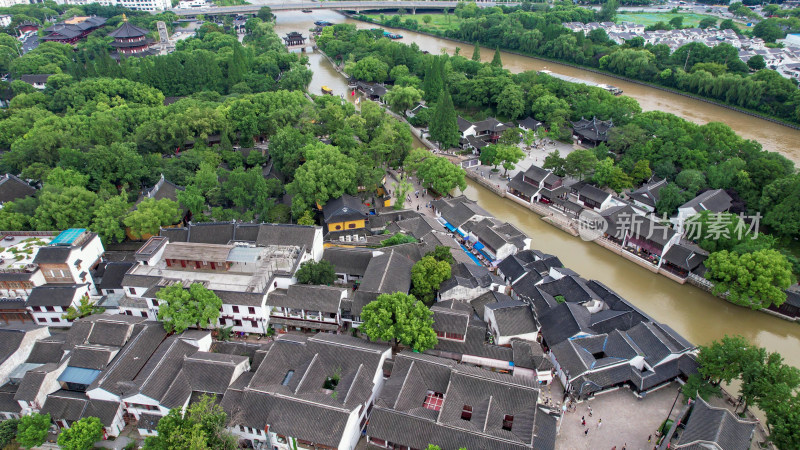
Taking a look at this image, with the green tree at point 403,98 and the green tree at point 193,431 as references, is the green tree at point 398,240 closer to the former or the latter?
the green tree at point 193,431

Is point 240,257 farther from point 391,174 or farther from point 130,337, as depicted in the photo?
point 391,174

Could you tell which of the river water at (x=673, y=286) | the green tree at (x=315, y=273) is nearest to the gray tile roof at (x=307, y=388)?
the green tree at (x=315, y=273)

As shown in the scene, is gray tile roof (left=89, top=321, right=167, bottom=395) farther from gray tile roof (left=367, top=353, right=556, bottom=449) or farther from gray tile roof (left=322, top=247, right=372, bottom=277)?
gray tile roof (left=367, top=353, right=556, bottom=449)

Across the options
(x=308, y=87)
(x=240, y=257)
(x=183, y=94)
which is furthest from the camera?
(x=308, y=87)

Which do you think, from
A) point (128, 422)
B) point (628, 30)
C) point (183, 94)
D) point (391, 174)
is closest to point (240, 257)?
point (128, 422)

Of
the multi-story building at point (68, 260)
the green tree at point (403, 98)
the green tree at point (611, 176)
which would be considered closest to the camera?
the multi-story building at point (68, 260)
